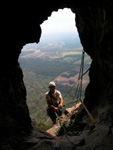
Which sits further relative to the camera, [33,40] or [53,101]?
[53,101]

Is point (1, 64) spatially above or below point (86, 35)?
below

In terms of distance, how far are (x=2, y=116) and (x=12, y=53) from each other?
2393 mm

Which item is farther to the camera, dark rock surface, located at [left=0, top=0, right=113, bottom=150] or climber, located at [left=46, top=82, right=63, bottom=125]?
climber, located at [left=46, top=82, right=63, bottom=125]

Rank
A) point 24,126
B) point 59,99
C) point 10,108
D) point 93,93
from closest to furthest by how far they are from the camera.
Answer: point 10,108
point 24,126
point 93,93
point 59,99

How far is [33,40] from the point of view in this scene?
595cm

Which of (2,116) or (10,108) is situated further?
(10,108)

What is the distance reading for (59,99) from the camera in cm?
755

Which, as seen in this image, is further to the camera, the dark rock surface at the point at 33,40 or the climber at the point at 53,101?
the climber at the point at 53,101

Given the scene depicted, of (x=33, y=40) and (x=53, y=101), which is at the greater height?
(x=33, y=40)

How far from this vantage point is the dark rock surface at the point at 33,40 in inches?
153

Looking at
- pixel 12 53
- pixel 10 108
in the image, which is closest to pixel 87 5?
pixel 12 53

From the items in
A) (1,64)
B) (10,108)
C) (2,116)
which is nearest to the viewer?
(2,116)

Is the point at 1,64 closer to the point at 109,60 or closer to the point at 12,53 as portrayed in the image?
the point at 12,53

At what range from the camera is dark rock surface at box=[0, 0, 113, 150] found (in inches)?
153
